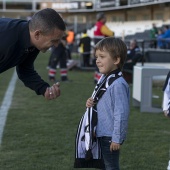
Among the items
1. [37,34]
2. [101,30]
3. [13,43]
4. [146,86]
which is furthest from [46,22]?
[101,30]

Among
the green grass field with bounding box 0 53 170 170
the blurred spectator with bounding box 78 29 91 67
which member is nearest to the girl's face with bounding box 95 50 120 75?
the green grass field with bounding box 0 53 170 170

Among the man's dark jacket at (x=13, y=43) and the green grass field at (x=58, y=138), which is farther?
the green grass field at (x=58, y=138)

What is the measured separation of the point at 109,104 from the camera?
4.58 metres

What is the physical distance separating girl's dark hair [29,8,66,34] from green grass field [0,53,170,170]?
2288 mm

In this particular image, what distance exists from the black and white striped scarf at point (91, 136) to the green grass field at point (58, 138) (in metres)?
1.35

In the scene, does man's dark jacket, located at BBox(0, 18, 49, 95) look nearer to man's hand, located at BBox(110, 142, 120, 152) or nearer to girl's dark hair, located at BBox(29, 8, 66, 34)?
girl's dark hair, located at BBox(29, 8, 66, 34)

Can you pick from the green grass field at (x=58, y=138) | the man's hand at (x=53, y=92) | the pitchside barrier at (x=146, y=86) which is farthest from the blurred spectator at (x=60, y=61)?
the man's hand at (x=53, y=92)

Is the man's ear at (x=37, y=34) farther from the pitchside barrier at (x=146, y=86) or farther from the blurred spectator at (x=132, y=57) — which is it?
the blurred spectator at (x=132, y=57)

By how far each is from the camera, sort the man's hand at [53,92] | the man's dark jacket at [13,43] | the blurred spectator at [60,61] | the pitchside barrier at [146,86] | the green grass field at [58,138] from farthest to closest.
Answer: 1. the blurred spectator at [60,61]
2. the pitchside barrier at [146,86]
3. the green grass field at [58,138]
4. the man's hand at [53,92]
5. the man's dark jacket at [13,43]

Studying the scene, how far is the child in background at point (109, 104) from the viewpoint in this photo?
14.8 ft

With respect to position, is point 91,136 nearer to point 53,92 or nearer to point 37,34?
point 53,92

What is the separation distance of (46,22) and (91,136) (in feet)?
3.64

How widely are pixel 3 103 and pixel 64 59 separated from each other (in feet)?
18.0

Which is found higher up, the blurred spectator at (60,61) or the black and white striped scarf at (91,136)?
the black and white striped scarf at (91,136)
